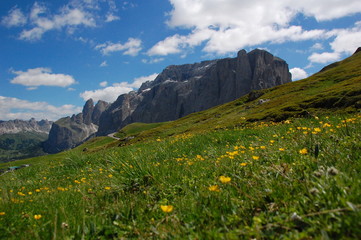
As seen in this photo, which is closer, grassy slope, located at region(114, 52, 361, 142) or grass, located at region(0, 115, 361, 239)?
grass, located at region(0, 115, 361, 239)

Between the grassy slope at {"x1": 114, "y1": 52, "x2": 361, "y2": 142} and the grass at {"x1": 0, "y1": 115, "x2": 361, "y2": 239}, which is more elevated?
the grassy slope at {"x1": 114, "y1": 52, "x2": 361, "y2": 142}

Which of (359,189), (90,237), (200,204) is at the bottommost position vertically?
(90,237)

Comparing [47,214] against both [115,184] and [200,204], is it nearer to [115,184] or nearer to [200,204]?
[115,184]

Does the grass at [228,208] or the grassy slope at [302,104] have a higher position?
the grassy slope at [302,104]

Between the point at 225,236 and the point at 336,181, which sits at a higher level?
the point at 336,181

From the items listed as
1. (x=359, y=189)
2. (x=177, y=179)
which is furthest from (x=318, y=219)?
(x=177, y=179)

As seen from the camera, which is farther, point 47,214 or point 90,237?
point 47,214

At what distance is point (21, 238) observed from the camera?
3459mm

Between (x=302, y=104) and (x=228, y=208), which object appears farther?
(x=302, y=104)

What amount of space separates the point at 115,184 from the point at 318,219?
4715 mm

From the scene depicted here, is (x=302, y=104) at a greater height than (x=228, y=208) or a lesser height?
greater

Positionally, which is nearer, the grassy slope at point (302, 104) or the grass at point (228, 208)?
the grass at point (228, 208)

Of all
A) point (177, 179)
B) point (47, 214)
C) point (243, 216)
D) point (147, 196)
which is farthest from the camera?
point (177, 179)

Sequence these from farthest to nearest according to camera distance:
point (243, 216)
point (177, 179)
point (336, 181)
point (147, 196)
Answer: point (177, 179), point (147, 196), point (243, 216), point (336, 181)
